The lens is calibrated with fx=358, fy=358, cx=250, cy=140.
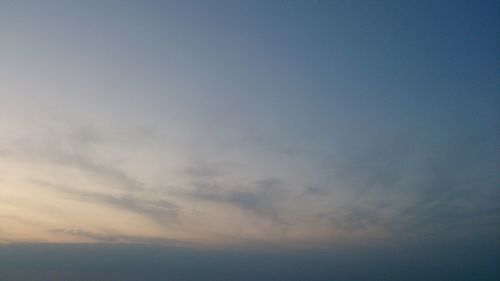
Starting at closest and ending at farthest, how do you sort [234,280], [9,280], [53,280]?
[9,280] → [53,280] → [234,280]

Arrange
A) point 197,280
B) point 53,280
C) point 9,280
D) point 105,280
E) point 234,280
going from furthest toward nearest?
point 234,280, point 197,280, point 105,280, point 53,280, point 9,280

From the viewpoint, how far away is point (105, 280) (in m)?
149

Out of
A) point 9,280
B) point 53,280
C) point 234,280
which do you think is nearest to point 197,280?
point 234,280

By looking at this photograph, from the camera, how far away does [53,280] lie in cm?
13312

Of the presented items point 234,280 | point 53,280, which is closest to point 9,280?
point 53,280

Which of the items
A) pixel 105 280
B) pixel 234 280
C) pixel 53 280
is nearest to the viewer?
pixel 53 280

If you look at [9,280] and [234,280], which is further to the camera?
[234,280]

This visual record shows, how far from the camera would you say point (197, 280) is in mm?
178625

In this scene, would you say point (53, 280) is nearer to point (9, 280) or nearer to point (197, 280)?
point (9, 280)

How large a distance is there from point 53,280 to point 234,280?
89.6 meters

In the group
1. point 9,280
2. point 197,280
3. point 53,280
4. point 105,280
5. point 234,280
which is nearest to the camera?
point 9,280

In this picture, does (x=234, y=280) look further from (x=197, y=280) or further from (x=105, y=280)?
(x=105, y=280)

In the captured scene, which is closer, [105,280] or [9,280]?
[9,280]

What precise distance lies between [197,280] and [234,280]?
72.7 ft
